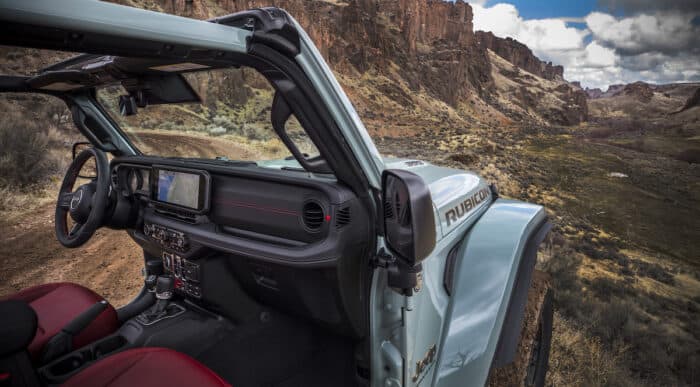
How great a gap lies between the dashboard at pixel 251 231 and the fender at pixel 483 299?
0.60 meters

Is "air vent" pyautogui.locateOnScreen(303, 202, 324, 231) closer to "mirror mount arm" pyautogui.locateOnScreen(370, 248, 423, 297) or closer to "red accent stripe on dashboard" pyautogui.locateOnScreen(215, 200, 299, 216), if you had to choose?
"red accent stripe on dashboard" pyautogui.locateOnScreen(215, 200, 299, 216)

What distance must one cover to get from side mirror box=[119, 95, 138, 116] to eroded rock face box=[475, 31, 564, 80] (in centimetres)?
14500

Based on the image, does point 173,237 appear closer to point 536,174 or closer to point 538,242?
point 538,242

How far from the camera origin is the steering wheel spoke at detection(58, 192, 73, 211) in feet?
9.89

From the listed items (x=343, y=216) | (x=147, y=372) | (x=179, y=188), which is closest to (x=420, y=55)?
(x=179, y=188)

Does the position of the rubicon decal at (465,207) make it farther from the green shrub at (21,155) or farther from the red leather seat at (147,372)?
the green shrub at (21,155)

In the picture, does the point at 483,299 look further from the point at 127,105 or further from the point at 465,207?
the point at 127,105

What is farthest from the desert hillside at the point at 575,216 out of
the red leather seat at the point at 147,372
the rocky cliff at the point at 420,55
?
the rocky cliff at the point at 420,55

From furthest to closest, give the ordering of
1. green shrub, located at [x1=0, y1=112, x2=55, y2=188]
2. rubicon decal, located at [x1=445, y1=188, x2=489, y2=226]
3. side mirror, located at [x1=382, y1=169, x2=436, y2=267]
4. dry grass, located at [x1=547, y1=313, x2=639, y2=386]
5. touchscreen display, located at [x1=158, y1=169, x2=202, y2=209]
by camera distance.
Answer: green shrub, located at [x1=0, y1=112, x2=55, y2=188] < dry grass, located at [x1=547, y1=313, x2=639, y2=386] < touchscreen display, located at [x1=158, y1=169, x2=202, y2=209] < rubicon decal, located at [x1=445, y1=188, x2=489, y2=226] < side mirror, located at [x1=382, y1=169, x2=436, y2=267]

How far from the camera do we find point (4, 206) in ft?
23.7

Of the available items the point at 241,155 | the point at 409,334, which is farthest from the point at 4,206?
the point at 409,334

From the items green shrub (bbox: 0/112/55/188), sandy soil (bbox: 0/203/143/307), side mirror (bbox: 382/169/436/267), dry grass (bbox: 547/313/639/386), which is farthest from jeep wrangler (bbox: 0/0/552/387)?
green shrub (bbox: 0/112/55/188)

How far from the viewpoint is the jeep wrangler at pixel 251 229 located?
1327 millimetres

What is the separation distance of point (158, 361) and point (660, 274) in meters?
12.8
